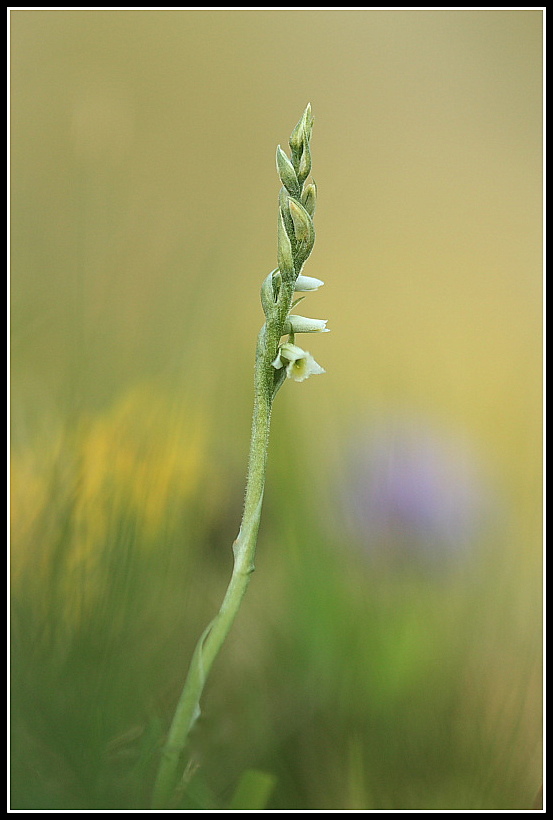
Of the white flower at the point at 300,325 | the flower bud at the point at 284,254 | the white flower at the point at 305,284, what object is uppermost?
the flower bud at the point at 284,254

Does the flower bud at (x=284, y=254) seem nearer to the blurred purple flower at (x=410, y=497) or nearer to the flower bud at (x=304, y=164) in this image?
the flower bud at (x=304, y=164)

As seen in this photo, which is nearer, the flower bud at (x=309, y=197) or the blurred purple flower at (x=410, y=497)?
the flower bud at (x=309, y=197)

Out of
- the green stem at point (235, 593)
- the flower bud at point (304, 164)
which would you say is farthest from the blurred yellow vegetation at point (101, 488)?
the flower bud at point (304, 164)

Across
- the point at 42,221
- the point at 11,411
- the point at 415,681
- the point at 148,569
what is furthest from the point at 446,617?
the point at 42,221

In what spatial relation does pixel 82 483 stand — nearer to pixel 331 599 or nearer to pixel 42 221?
pixel 331 599

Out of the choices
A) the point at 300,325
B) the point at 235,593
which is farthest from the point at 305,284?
the point at 235,593

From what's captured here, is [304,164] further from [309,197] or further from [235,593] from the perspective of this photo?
[235,593]

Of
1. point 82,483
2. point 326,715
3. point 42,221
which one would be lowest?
Answer: point 326,715

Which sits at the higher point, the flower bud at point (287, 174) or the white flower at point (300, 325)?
the flower bud at point (287, 174)
